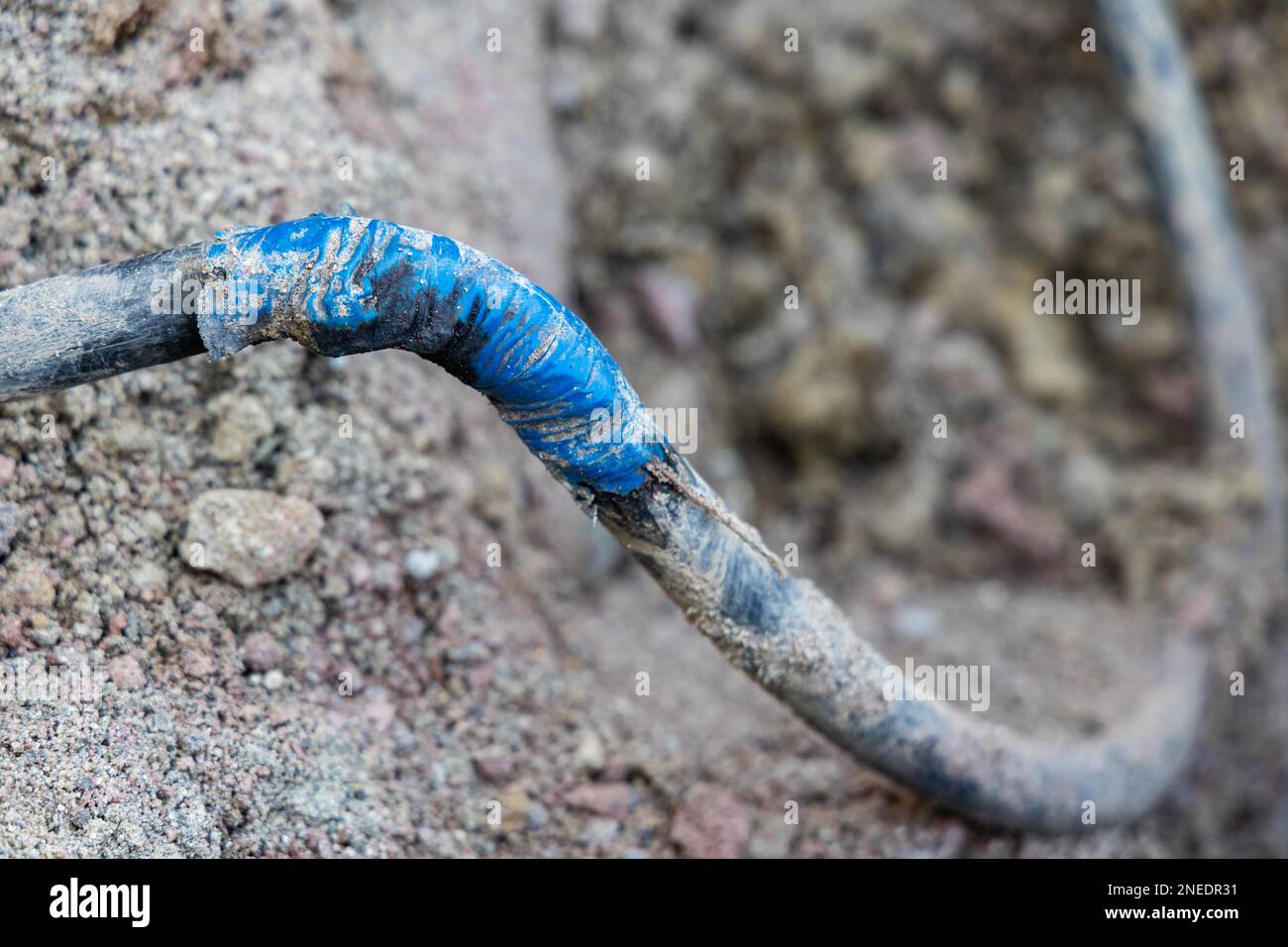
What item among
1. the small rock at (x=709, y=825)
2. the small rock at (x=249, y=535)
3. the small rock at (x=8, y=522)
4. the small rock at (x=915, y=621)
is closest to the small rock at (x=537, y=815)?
the small rock at (x=709, y=825)

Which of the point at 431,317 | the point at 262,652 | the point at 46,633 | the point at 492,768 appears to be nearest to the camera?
the point at 431,317

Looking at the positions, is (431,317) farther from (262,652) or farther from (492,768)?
(492,768)

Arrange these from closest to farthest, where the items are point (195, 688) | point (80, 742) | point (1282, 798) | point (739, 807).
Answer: point (80, 742), point (195, 688), point (739, 807), point (1282, 798)

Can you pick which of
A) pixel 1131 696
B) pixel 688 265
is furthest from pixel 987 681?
pixel 688 265

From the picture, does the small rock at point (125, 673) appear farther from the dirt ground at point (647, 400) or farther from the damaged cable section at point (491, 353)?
the damaged cable section at point (491, 353)

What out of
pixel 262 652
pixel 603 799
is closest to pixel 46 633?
pixel 262 652

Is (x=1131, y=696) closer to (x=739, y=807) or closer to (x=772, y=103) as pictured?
(x=739, y=807)
